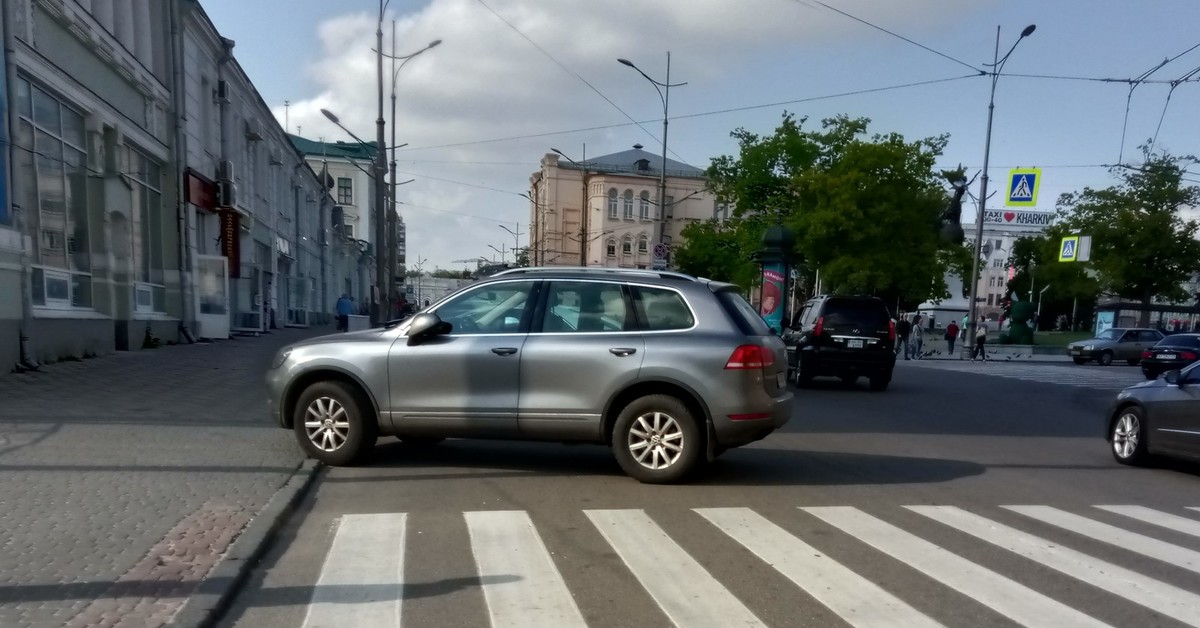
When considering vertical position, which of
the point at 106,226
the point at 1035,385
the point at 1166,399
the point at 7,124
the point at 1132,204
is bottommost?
the point at 1035,385

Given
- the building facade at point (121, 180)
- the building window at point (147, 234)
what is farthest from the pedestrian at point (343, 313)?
the building window at point (147, 234)

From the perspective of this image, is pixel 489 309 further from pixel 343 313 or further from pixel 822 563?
pixel 343 313

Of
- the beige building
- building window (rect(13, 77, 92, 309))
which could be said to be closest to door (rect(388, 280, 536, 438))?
building window (rect(13, 77, 92, 309))

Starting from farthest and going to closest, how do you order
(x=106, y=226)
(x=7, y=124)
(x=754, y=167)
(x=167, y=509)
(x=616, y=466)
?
1. (x=754, y=167)
2. (x=106, y=226)
3. (x=7, y=124)
4. (x=616, y=466)
5. (x=167, y=509)

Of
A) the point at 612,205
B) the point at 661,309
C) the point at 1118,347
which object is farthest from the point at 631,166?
the point at 661,309

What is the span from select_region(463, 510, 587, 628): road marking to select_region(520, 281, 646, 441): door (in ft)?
3.70

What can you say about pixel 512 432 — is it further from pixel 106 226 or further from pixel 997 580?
pixel 106 226

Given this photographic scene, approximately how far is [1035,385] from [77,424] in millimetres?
19435

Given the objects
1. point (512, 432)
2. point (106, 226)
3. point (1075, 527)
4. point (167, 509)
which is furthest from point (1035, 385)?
point (106, 226)

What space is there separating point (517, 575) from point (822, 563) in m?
1.84

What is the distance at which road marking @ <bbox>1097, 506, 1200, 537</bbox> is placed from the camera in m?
5.88

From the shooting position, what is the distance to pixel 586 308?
268 inches

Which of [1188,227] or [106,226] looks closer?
[106,226]

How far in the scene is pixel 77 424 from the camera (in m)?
8.24
